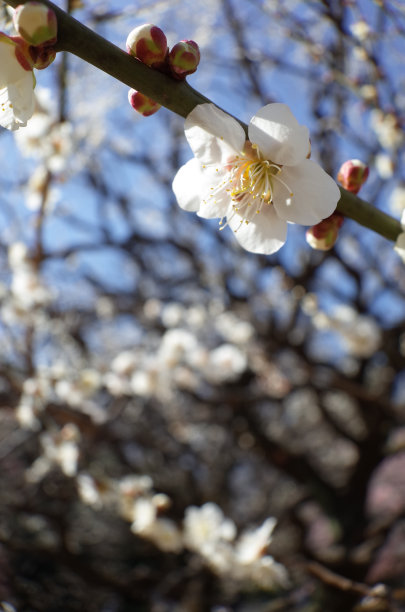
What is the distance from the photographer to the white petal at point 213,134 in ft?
2.01

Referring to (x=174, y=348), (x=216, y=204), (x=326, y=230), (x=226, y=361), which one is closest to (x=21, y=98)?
(x=216, y=204)

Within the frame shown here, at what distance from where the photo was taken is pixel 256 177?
0.81 metres

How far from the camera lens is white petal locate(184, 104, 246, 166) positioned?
0.61 meters

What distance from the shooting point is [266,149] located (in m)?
0.70

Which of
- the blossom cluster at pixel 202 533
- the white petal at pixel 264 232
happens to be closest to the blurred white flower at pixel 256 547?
the blossom cluster at pixel 202 533

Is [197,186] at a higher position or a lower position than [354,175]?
lower

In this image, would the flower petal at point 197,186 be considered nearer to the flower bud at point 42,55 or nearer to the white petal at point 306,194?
the white petal at point 306,194

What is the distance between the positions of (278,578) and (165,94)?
1919 mm

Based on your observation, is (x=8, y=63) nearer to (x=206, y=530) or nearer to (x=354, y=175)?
(x=354, y=175)

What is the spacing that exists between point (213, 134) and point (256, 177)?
17 centimetres

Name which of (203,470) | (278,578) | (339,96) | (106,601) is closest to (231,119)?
(278,578)

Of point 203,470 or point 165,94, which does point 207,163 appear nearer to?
point 165,94

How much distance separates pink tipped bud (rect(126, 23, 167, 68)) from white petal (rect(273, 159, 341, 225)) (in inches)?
10.3

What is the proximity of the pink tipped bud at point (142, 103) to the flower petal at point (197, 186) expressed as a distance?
0.44 ft
